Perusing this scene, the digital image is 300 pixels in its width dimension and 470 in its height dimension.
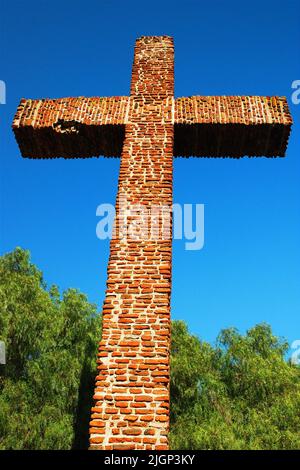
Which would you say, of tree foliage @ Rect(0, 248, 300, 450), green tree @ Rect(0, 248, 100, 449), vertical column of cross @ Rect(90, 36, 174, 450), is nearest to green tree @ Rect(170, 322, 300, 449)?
tree foliage @ Rect(0, 248, 300, 450)

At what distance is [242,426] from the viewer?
15305 mm

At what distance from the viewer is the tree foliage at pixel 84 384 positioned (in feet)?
45.4

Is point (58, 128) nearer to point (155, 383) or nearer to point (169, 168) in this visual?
point (169, 168)

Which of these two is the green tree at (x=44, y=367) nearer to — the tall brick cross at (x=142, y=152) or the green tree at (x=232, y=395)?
the green tree at (x=232, y=395)

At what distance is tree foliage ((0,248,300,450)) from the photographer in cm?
1385

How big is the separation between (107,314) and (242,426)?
12.7m

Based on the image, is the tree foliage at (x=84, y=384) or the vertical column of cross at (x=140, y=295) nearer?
the vertical column of cross at (x=140, y=295)

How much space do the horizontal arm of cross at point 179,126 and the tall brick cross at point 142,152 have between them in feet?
0.06

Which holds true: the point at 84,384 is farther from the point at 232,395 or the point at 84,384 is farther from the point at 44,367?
the point at 232,395

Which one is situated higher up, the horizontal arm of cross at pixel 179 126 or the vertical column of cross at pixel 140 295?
the horizontal arm of cross at pixel 179 126

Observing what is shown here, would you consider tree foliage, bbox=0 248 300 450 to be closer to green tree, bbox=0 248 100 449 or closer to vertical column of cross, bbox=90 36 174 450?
green tree, bbox=0 248 100 449

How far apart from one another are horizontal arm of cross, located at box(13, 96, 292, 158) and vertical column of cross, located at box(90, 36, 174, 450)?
1.29 feet

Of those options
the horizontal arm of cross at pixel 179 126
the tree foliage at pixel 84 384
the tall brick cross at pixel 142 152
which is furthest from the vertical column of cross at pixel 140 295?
the tree foliage at pixel 84 384

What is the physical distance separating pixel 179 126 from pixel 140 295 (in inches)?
126
